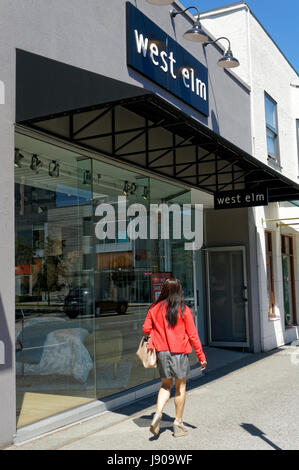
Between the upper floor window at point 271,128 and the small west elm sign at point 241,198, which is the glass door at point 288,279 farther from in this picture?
the small west elm sign at point 241,198

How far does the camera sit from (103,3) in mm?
7320

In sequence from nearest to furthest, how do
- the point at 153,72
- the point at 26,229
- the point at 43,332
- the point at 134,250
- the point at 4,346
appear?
the point at 4,346 → the point at 26,229 → the point at 43,332 → the point at 153,72 → the point at 134,250

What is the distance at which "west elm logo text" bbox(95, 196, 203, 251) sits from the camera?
7977 mm

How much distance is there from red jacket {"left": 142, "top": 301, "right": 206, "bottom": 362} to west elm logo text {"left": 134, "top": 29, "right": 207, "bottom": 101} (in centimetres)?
413

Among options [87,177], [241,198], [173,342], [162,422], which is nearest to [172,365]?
[173,342]

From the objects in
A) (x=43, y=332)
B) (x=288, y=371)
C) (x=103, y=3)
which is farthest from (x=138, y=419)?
(x=103, y=3)

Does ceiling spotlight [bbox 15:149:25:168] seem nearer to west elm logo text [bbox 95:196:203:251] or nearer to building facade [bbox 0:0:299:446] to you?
building facade [bbox 0:0:299:446]

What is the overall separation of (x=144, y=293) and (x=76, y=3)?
455 cm

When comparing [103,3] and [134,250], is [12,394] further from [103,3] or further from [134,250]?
[103,3]

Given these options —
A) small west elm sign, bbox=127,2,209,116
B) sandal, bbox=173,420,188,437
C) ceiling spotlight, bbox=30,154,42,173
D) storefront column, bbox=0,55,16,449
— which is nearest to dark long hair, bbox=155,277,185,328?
sandal, bbox=173,420,188,437

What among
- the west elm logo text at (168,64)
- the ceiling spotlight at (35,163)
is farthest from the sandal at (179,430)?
the west elm logo text at (168,64)

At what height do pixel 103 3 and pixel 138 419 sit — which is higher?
pixel 103 3

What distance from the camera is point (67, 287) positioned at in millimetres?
7062

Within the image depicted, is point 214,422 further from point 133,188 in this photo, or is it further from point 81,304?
point 133,188
